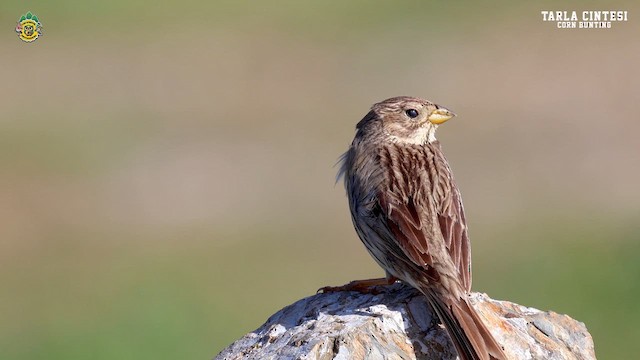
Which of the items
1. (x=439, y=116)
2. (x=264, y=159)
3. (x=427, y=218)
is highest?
(x=439, y=116)

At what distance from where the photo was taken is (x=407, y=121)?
9.22 metres

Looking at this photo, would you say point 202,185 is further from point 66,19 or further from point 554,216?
point 66,19

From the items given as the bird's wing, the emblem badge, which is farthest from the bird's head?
the emblem badge

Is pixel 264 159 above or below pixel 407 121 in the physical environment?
below

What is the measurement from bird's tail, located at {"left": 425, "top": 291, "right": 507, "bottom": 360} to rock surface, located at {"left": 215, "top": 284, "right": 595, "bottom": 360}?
106 millimetres

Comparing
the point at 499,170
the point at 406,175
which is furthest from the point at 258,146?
the point at 406,175

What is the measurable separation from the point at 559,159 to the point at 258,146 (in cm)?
426

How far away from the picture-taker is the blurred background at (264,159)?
16984 mm

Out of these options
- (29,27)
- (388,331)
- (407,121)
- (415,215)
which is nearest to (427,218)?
(415,215)

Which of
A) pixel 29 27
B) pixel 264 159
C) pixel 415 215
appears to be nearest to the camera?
pixel 415 215

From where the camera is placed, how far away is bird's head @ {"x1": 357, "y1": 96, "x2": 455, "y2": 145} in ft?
30.0

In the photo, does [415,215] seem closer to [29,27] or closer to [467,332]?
[467,332]

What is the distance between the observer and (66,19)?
2805cm

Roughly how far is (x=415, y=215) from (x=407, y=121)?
4.58 feet
